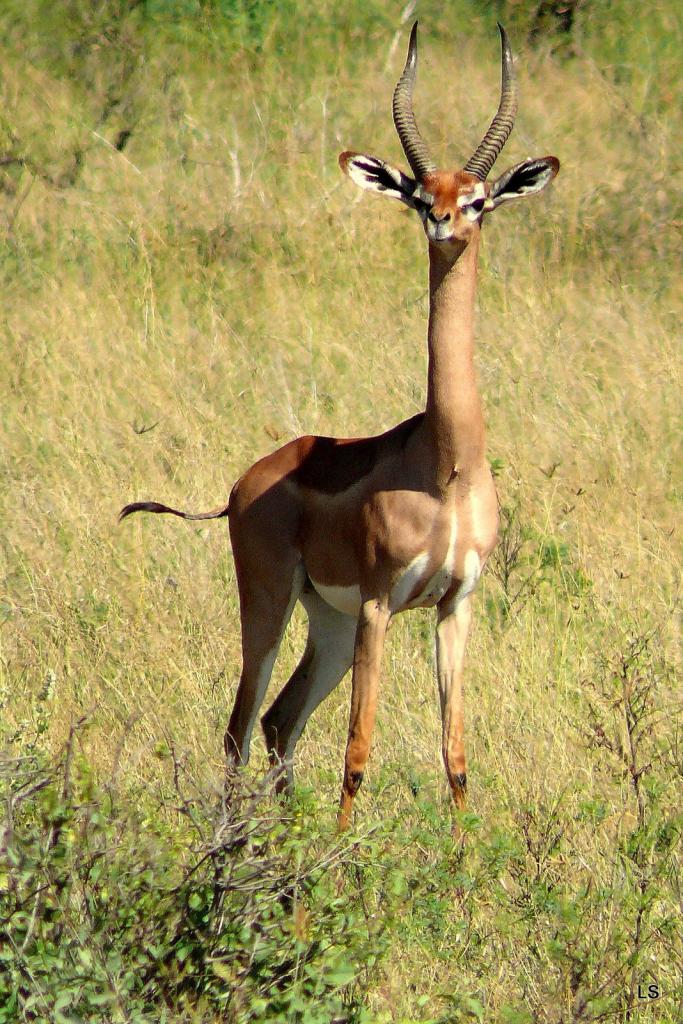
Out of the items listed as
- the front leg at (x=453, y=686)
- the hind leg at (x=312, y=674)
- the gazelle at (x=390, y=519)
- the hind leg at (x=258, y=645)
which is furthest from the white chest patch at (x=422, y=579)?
the hind leg at (x=312, y=674)

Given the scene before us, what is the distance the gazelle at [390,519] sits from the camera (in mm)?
4746

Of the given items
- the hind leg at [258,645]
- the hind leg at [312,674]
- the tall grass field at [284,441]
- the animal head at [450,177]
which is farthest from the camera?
the hind leg at [312,674]

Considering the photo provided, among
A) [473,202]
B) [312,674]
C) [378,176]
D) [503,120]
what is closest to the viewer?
[473,202]

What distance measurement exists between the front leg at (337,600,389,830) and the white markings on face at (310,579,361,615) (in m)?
0.19

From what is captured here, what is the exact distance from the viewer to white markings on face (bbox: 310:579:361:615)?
5.04 m

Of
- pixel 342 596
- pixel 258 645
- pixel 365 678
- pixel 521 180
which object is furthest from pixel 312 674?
pixel 521 180

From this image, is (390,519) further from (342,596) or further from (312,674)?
(312,674)

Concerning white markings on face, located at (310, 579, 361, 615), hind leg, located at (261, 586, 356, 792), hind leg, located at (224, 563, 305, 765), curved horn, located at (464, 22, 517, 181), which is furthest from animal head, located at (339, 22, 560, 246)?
hind leg, located at (261, 586, 356, 792)

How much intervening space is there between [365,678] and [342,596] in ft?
1.18

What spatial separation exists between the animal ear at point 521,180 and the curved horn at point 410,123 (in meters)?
0.22

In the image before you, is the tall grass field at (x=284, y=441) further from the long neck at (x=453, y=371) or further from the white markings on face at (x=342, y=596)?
the long neck at (x=453, y=371)

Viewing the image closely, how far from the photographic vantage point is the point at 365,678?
483 centimetres

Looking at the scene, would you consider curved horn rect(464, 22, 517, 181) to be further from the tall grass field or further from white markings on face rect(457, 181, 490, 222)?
the tall grass field

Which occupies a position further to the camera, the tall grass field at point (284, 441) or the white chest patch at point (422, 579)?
the white chest patch at point (422, 579)
